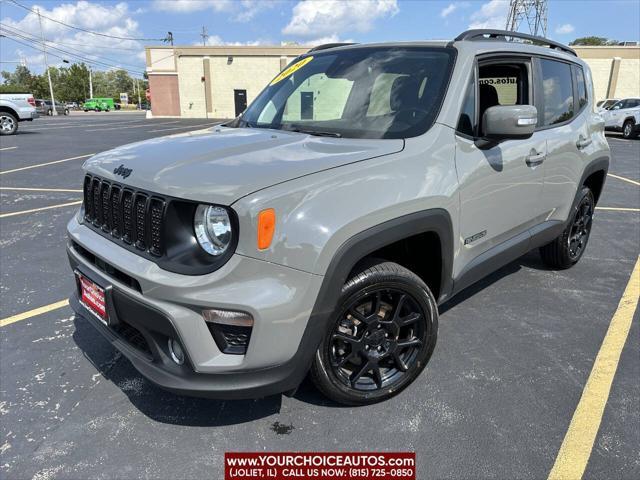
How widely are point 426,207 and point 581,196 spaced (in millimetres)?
2573

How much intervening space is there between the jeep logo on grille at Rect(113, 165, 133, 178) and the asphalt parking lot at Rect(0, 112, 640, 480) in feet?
4.11

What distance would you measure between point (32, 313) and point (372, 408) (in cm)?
272

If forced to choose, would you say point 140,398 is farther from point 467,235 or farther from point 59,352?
point 467,235

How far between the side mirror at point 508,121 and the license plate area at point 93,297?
223 centimetres

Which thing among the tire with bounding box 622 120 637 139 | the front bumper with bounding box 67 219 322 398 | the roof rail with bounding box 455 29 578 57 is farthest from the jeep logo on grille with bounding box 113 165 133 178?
the tire with bounding box 622 120 637 139

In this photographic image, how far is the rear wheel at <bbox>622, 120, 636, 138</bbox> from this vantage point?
20.3 metres

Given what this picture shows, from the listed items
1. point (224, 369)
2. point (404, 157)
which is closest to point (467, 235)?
point (404, 157)

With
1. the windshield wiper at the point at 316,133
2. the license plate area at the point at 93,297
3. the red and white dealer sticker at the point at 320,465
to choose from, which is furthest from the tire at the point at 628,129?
the license plate area at the point at 93,297

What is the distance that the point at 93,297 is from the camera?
7.98 feet

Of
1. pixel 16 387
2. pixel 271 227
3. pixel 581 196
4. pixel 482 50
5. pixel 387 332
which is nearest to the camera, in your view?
pixel 271 227

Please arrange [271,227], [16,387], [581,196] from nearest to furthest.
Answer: [271,227], [16,387], [581,196]

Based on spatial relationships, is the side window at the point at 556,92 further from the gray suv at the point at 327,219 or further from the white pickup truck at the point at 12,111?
the white pickup truck at the point at 12,111

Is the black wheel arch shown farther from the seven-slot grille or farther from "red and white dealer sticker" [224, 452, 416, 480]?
the seven-slot grille

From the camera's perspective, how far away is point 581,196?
4.28m
